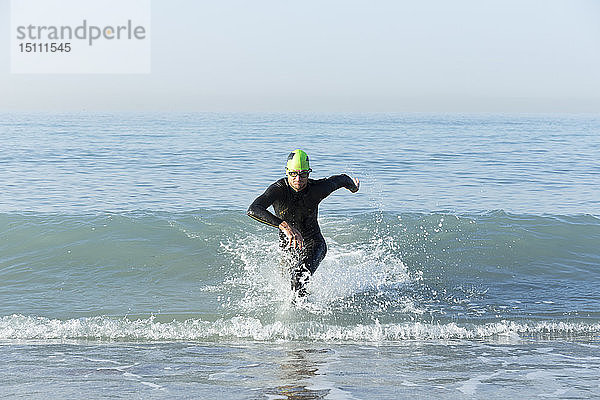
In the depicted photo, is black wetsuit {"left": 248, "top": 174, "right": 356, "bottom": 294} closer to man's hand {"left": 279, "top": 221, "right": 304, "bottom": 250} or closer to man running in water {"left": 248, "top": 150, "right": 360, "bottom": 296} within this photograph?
man running in water {"left": 248, "top": 150, "right": 360, "bottom": 296}

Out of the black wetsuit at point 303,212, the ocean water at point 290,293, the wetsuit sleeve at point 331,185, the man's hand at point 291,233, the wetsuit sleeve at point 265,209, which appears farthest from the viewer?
the wetsuit sleeve at point 331,185

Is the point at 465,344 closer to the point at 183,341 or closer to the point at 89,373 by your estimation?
the point at 183,341

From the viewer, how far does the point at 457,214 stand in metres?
13.8

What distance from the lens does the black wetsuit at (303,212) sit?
7.49m

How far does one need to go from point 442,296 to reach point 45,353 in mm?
4831

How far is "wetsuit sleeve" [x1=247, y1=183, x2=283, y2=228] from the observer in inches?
274

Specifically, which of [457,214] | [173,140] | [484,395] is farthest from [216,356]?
[173,140]

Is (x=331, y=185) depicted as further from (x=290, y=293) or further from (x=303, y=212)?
(x=290, y=293)

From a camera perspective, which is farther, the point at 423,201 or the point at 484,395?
the point at 423,201

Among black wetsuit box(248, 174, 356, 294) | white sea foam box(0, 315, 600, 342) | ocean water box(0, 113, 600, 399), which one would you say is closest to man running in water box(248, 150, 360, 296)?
black wetsuit box(248, 174, 356, 294)

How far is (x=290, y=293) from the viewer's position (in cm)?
807

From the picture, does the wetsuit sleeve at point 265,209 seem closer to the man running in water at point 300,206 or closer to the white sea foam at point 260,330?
the man running in water at point 300,206

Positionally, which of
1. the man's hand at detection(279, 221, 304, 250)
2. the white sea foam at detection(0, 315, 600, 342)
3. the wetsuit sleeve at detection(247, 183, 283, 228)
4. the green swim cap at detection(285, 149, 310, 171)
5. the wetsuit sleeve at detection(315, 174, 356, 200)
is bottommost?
the white sea foam at detection(0, 315, 600, 342)

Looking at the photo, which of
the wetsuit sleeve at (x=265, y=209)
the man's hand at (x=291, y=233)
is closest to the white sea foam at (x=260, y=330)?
the man's hand at (x=291, y=233)
